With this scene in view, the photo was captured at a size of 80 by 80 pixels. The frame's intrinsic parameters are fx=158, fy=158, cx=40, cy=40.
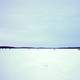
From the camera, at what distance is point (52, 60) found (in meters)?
0.82

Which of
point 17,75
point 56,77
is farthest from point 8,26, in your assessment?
point 56,77

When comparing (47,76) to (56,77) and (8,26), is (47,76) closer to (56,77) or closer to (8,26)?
(56,77)

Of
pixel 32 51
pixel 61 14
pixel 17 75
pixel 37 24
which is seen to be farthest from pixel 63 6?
pixel 17 75

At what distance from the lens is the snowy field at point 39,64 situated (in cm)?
82

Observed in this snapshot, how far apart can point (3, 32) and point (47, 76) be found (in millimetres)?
329

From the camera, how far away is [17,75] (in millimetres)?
840

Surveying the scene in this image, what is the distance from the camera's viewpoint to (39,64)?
2.71 feet

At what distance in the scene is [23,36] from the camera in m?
0.84

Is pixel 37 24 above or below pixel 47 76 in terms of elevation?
above

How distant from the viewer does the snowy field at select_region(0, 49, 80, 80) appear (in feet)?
2.68

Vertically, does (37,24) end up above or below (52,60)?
above

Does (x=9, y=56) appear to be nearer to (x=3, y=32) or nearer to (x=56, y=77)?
(x=3, y=32)

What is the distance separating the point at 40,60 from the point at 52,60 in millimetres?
62

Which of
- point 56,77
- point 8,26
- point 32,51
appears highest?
point 8,26
